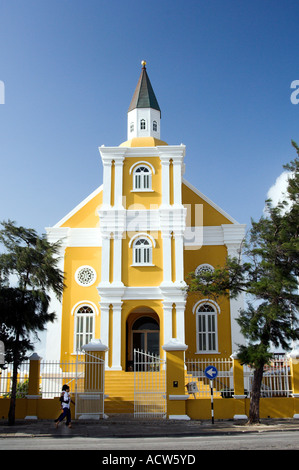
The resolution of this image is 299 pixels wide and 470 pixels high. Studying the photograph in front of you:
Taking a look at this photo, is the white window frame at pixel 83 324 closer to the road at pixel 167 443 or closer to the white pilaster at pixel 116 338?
the white pilaster at pixel 116 338

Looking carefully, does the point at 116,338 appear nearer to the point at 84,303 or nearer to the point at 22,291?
the point at 84,303

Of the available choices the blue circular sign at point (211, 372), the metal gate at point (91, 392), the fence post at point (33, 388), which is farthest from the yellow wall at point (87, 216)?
the blue circular sign at point (211, 372)

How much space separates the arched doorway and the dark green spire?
38.1 feet

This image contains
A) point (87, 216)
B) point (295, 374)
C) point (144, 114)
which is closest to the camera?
point (295, 374)

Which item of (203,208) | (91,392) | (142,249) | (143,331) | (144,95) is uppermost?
(144,95)

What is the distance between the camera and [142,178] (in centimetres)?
2902

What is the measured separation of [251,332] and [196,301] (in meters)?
10.8

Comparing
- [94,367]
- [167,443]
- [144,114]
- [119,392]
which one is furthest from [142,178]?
[167,443]

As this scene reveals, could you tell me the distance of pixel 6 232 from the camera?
18.5m

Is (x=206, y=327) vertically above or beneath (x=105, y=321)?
beneath

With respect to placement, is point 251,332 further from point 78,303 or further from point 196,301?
point 78,303

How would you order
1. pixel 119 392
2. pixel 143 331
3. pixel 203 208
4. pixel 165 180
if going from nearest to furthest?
pixel 119 392 < pixel 165 180 < pixel 143 331 < pixel 203 208

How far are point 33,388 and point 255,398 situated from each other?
765 centimetres
